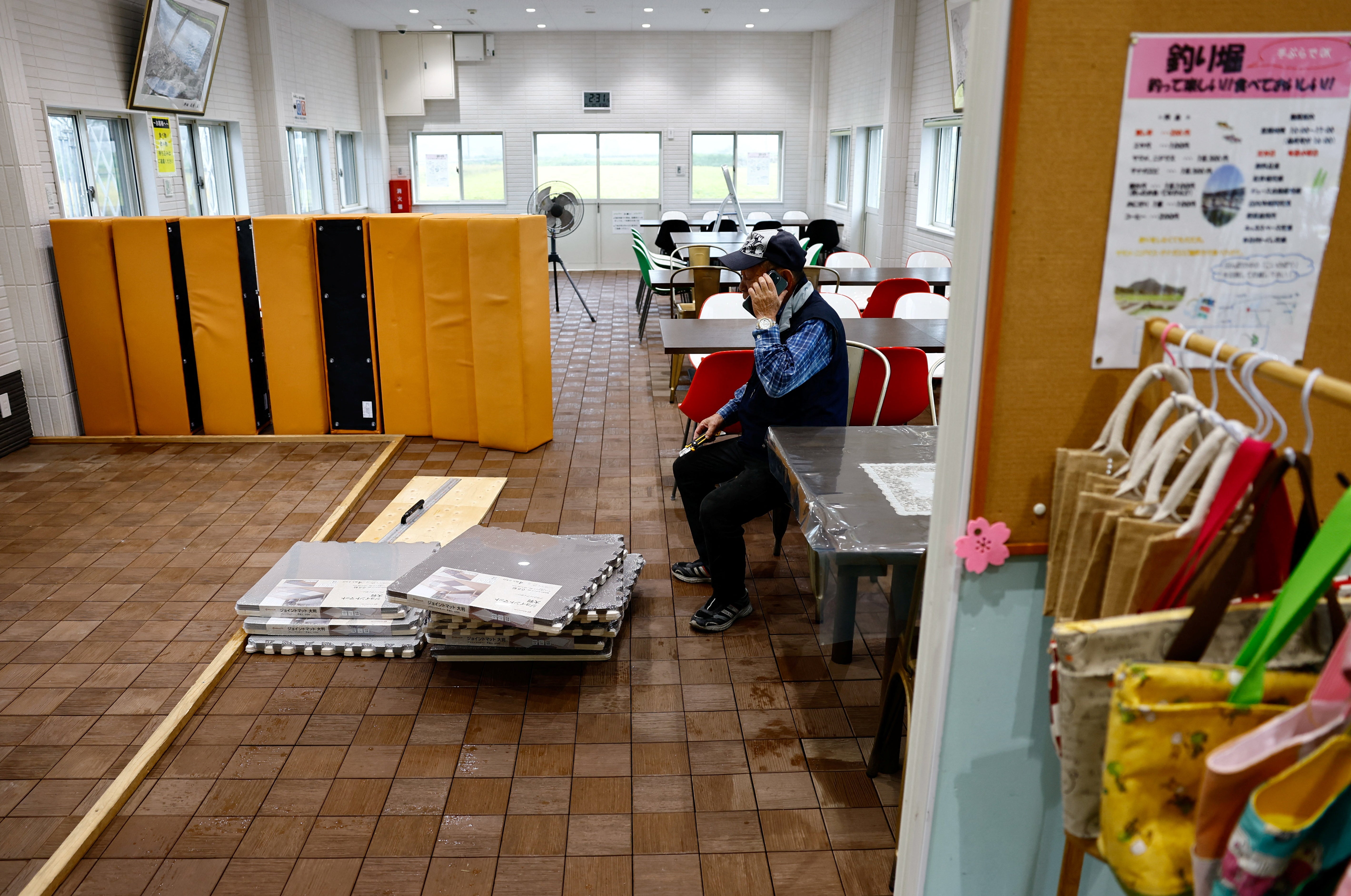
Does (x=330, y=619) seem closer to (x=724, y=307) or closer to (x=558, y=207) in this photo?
(x=724, y=307)

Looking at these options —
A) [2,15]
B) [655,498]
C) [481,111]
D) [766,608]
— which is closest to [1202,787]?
[766,608]

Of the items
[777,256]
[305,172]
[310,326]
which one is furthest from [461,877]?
[305,172]

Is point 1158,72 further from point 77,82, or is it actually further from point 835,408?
point 77,82

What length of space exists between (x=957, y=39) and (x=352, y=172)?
29.6ft

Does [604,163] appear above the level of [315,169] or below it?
above

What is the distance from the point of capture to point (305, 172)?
11.6m

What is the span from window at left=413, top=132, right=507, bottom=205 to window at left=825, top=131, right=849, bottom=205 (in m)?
5.05

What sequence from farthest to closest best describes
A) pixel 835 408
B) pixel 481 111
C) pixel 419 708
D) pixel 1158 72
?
pixel 481 111 < pixel 835 408 < pixel 419 708 < pixel 1158 72

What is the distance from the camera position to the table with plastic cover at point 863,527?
219 cm

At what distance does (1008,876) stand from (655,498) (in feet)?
10.3

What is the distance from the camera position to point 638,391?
690 centimetres

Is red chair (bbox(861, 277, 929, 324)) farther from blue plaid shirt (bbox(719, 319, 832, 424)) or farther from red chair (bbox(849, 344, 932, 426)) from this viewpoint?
blue plaid shirt (bbox(719, 319, 832, 424))

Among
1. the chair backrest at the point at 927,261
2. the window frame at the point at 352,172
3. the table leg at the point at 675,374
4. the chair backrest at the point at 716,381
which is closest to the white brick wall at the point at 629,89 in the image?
the window frame at the point at 352,172

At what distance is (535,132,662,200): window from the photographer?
14.4 meters
